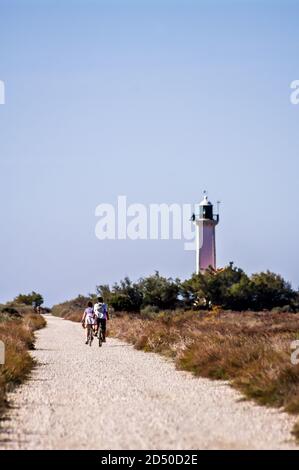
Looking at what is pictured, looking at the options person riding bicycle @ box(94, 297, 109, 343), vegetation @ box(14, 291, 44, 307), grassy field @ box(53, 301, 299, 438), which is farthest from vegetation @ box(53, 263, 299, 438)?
vegetation @ box(14, 291, 44, 307)

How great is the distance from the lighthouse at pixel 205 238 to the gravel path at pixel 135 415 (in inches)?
2587

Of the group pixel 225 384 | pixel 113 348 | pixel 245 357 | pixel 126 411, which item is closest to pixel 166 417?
pixel 126 411

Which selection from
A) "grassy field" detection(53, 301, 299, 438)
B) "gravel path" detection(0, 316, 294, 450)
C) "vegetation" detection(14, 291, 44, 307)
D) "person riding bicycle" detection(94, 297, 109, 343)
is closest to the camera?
"gravel path" detection(0, 316, 294, 450)

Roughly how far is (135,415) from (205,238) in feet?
244

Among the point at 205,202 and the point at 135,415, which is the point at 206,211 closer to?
the point at 205,202

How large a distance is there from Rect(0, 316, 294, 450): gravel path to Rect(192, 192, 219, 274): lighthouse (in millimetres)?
65699

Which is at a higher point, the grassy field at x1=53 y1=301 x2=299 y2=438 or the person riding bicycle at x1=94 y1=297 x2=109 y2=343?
the person riding bicycle at x1=94 y1=297 x2=109 y2=343

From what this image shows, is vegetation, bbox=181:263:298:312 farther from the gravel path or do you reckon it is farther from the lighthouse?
the gravel path

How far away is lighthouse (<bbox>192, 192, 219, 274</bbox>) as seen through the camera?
86875mm

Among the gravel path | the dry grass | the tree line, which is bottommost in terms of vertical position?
the gravel path

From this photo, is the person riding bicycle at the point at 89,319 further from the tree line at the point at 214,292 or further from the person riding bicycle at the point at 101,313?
the tree line at the point at 214,292
